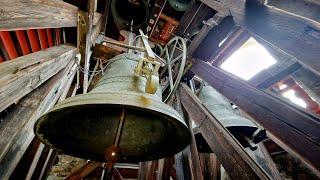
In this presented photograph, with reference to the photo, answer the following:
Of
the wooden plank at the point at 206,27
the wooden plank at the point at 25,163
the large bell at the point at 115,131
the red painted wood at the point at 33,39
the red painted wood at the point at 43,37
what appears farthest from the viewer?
the red painted wood at the point at 43,37

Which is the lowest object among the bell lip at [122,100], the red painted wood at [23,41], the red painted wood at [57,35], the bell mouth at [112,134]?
the red painted wood at [23,41]

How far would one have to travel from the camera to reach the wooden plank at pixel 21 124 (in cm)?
158

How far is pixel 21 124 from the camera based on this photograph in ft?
5.72

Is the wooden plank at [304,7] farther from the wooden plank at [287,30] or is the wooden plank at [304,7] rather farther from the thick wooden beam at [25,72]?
the thick wooden beam at [25,72]

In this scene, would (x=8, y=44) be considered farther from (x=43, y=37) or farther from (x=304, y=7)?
(x=304, y=7)

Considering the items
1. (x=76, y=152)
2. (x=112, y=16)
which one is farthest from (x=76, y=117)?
(x=112, y=16)

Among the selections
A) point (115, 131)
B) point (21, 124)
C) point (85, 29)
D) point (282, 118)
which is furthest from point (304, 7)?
point (85, 29)

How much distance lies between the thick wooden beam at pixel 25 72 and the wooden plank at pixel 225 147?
1445 mm

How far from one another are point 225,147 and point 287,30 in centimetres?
100

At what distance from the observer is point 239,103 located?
2234mm

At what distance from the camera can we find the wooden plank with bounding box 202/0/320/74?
138 centimetres

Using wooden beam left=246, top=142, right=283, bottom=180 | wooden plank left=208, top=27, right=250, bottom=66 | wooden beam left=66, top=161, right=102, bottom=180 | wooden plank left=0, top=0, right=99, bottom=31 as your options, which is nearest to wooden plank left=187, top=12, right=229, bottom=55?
wooden plank left=208, top=27, right=250, bottom=66

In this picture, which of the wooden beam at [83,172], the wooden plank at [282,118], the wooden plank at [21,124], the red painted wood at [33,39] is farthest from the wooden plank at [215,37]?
the wooden beam at [83,172]

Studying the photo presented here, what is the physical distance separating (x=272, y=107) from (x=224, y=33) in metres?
1.19
